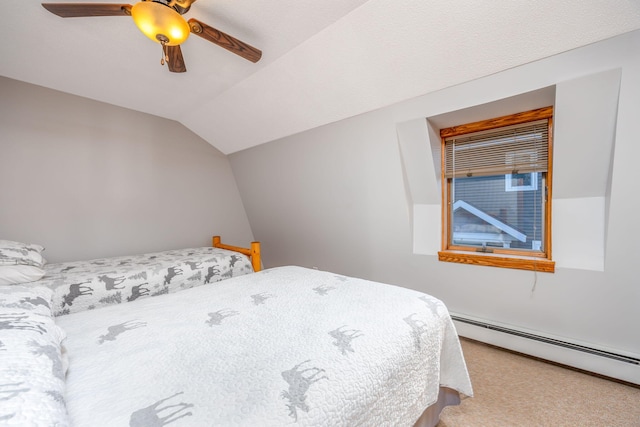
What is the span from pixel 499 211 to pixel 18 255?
12.8 ft

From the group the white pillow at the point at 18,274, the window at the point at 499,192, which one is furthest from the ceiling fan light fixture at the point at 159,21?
the window at the point at 499,192

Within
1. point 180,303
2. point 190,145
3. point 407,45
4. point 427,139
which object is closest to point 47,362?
point 180,303

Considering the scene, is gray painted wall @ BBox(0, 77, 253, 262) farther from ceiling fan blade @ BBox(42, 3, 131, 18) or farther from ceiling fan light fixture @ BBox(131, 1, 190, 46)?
ceiling fan light fixture @ BBox(131, 1, 190, 46)

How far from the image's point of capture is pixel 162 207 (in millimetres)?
3176

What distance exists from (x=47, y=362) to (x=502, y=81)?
248 cm

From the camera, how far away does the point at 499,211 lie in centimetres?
228

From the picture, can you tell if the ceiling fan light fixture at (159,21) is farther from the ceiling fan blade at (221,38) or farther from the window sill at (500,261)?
the window sill at (500,261)

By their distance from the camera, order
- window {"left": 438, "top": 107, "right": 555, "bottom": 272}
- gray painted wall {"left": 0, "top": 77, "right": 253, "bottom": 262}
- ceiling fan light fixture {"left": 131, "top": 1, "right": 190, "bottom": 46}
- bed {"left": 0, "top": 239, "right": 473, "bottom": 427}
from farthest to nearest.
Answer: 1. gray painted wall {"left": 0, "top": 77, "right": 253, "bottom": 262}
2. window {"left": 438, "top": 107, "right": 555, "bottom": 272}
3. ceiling fan light fixture {"left": 131, "top": 1, "right": 190, "bottom": 46}
4. bed {"left": 0, "top": 239, "right": 473, "bottom": 427}

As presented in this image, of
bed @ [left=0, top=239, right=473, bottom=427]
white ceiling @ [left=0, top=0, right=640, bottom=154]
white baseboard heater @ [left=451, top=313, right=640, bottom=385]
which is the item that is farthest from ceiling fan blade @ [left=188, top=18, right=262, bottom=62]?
white baseboard heater @ [left=451, top=313, right=640, bottom=385]

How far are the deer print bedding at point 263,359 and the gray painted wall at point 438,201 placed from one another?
120cm

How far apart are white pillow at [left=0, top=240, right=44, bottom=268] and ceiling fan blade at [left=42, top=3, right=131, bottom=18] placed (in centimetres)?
172

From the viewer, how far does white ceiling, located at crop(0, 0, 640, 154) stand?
1305 mm

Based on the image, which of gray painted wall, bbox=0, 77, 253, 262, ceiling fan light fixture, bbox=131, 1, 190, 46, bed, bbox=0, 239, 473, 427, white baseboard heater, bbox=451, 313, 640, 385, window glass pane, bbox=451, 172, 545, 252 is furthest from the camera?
gray painted wall, bbox=0, 77, 253, 262

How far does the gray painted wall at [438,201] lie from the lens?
59.5 inches
